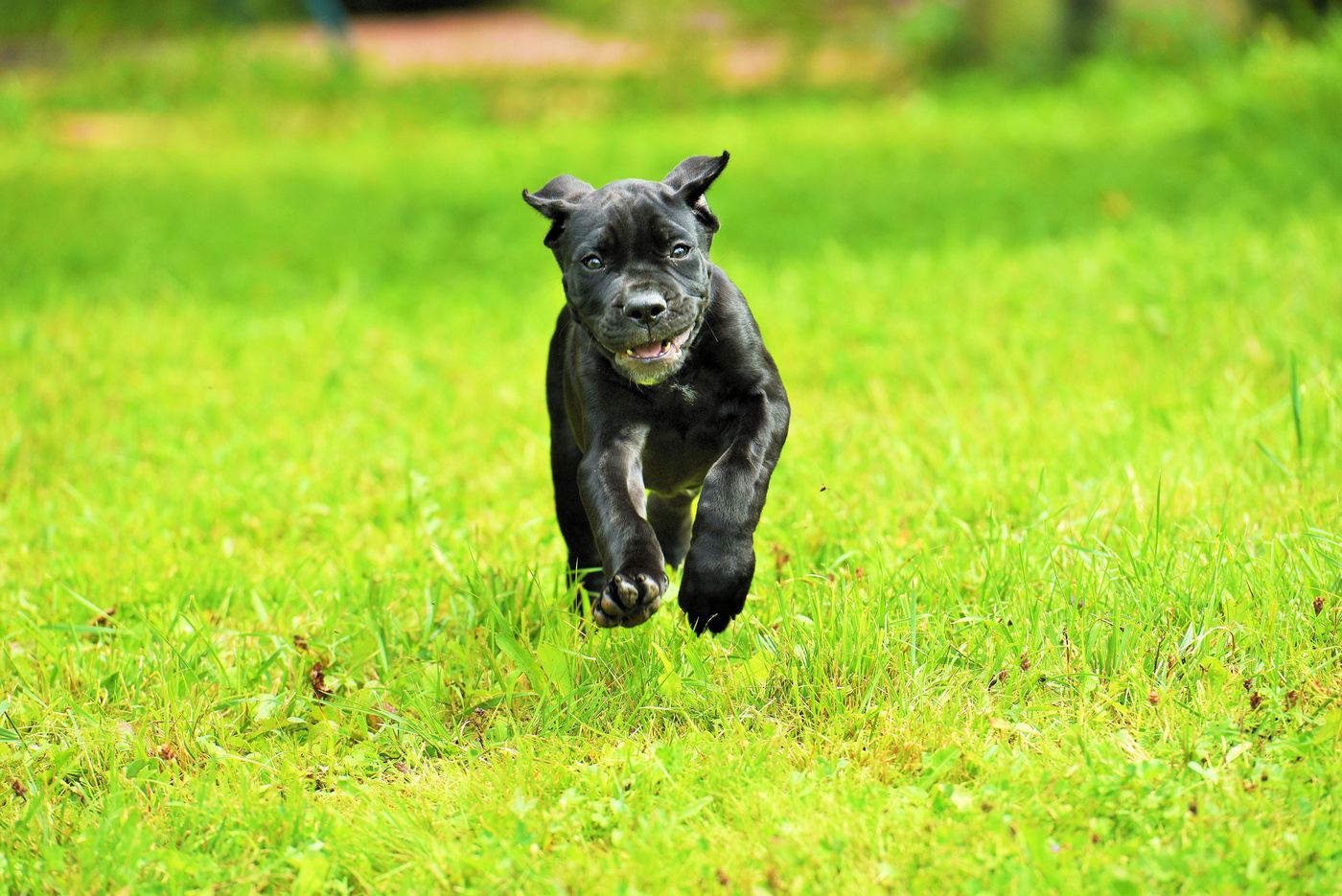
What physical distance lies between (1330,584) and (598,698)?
1.90 meters

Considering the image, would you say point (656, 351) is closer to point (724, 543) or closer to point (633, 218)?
point (633, 218)

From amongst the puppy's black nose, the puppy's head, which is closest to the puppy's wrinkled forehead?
the puppy's head

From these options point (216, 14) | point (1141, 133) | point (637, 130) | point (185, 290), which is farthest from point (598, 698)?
point (216, 14)

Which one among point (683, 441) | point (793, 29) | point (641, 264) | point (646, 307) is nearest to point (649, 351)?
point (646, 307)

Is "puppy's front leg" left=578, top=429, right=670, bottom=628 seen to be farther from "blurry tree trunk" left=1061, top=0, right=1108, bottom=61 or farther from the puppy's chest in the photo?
"blurry tree trunk" left=1061, top=0, right=1108, bottom=61

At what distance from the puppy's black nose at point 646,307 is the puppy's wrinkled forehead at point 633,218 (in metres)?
0.25

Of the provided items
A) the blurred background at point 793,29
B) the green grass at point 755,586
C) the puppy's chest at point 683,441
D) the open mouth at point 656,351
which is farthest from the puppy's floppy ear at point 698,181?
the blurred background at point 793,29

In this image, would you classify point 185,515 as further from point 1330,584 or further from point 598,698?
point 1330,584

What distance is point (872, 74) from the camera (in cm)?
1589

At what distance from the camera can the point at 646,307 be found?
9.48 feet

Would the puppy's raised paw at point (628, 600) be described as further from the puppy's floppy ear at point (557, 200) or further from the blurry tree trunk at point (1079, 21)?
the blurry tree trunk at point (1079, 21)

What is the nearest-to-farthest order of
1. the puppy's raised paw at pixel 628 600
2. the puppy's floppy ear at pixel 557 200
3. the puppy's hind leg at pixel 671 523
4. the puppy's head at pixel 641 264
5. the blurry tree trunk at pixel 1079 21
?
1. the puppy's raised paw at pixel 628 600
2. the puppy's head at pixel 641 264
3. the puppy's floppy ear at pixel 557 200
4. the puppy's hind leg at pixel 671 523
5. the blurry tree trunk at pixel 1079 21

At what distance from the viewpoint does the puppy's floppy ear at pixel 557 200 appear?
3.19 metres

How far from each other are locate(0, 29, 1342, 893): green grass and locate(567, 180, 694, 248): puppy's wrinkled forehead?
103 centimetres
